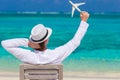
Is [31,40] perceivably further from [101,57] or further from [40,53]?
[101,57]

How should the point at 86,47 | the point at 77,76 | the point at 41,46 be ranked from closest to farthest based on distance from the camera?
the point at 41,46 → the point at 77,76 → the point at 86,47

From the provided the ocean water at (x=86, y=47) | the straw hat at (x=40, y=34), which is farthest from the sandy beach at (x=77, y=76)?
the straw hat at (x=40, y=34)

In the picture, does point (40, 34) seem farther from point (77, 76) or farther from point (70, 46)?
point (77, 76)

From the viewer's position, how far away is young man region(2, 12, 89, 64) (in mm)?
3670

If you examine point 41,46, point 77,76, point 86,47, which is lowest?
point 41,46

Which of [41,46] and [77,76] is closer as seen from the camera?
[41,46]

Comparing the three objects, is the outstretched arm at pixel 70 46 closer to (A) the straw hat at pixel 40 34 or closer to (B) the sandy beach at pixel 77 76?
(A) the straw hat at pixel 40 34

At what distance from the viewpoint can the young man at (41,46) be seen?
12.0 ft

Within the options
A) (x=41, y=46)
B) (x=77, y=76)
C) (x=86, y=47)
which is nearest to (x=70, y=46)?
(x=41, y=46)

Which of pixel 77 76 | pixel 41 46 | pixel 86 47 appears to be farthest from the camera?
pixel 86 47

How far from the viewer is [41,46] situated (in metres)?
3.68

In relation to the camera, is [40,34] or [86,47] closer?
[40,34]

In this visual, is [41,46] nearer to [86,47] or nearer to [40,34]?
[40,34]

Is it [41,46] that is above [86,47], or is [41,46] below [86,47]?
below
